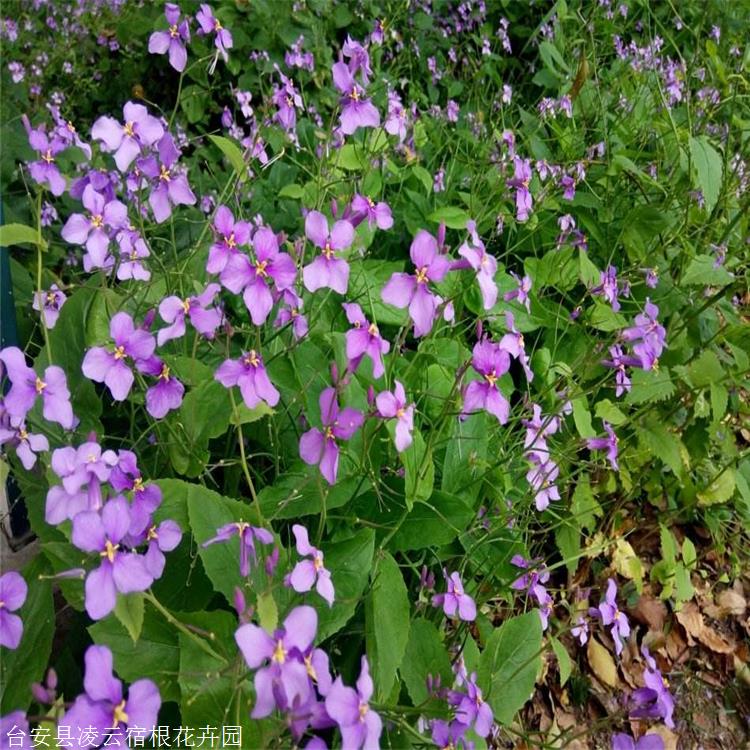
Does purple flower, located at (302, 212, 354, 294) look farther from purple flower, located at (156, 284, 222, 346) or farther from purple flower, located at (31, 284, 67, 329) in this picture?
purple flower, located at (31, 284, 67, 329)

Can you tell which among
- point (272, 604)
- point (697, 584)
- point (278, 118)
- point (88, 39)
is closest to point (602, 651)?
point (697, 584)

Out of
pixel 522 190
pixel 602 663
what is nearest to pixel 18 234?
pixel 522 190

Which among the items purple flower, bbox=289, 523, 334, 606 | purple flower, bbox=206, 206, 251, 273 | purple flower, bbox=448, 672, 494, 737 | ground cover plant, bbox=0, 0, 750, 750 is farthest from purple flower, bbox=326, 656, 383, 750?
purple flower, bbox=206, 206, 251, 273

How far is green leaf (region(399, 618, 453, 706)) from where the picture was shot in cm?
131

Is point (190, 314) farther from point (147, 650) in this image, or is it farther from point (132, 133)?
point (147, 650)

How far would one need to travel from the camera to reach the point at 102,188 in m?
1.48

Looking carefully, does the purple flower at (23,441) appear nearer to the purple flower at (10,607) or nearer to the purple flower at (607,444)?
the purple flower at (10,607)

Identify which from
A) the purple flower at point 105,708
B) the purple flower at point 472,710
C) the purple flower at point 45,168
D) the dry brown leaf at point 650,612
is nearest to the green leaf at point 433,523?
the purple flower at point 472,710

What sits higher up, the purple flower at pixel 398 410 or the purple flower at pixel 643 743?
the purple flower at pixel 398 410

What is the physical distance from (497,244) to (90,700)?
1.89 metres

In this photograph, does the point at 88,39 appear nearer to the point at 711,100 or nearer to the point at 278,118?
the point at 278,118

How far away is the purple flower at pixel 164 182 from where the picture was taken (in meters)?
1.40

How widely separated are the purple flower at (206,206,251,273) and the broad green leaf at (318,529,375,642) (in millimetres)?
451

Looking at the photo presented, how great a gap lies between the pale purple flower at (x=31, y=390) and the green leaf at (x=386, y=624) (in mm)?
505
